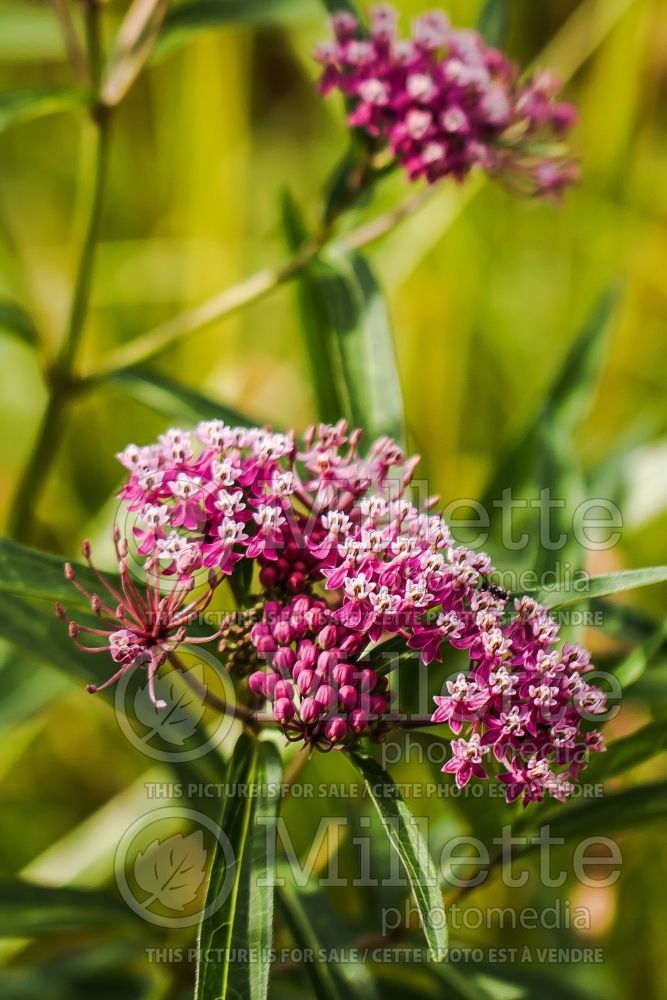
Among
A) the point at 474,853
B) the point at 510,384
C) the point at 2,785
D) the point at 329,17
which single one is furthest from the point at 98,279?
the point at 474,853

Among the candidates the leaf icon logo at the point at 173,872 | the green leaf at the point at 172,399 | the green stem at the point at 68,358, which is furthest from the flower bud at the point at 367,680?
the green stem at the point at 68,358

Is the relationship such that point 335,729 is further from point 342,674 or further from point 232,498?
point 232,498

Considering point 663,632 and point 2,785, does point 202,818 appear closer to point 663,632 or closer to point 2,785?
point 663,632

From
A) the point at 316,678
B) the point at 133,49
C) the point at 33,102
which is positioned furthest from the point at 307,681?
the point at 133,49

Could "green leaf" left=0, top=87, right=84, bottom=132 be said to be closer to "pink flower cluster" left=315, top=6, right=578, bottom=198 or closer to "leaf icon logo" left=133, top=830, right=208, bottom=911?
"pink flower cluster" left=315, top=6, right=578, bottom=198

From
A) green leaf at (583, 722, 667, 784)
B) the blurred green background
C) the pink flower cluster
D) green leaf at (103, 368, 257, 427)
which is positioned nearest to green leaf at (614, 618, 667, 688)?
green leaf at (583, 722, 667, 784)
